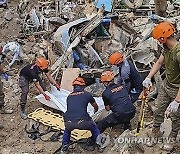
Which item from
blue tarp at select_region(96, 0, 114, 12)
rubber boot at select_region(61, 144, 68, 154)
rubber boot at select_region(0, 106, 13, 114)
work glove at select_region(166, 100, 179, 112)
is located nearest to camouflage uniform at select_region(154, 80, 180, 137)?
work glove at select_region(166, 100, 179, 112)

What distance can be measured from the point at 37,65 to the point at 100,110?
1.61 m

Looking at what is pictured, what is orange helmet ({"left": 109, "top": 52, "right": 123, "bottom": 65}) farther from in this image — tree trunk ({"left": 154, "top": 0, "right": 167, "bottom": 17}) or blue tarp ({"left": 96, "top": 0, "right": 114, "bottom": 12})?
blue tarp ({"left": 96, "top": 0, "right": 114, "bottom": 12})

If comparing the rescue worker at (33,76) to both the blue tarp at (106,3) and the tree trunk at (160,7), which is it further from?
the blue tarp at (106,3)

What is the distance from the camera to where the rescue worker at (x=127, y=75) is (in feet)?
25.2

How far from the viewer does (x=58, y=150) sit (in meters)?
7.27

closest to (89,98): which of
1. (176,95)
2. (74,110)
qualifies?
(74,110)

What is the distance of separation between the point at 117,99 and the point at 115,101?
0.05 metres

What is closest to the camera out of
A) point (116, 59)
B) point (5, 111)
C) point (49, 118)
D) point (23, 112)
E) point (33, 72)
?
point (116, 59)

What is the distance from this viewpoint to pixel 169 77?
18.4 ft

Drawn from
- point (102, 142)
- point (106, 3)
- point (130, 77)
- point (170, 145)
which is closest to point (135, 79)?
point (130, 77)

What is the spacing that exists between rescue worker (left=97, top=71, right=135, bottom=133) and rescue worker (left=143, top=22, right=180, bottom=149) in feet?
3.01

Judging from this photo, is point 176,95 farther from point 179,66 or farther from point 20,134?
point 20,134

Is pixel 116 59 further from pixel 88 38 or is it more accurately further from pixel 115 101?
pixel 88 38

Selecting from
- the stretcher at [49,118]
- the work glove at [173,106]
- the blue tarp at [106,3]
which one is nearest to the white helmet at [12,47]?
the stretcher at [49,118]
